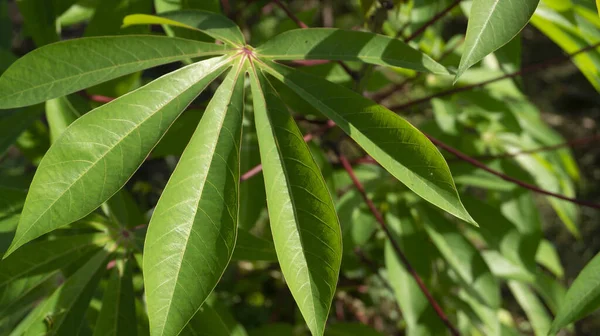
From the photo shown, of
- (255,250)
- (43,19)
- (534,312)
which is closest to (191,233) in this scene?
(255,250)

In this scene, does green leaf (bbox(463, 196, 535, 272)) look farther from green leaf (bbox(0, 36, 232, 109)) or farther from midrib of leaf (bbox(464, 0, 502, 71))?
green leaf (bbox(0, 36, 232, 109))

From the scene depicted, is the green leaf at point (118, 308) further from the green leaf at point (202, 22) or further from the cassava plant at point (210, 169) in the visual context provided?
the green leaf at point (202, 22)

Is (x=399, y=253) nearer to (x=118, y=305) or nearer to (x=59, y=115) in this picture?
(x=118, y=305)

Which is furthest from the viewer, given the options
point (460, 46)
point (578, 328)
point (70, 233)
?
point (578, 328)

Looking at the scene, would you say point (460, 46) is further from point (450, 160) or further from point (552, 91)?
point (552, 91)

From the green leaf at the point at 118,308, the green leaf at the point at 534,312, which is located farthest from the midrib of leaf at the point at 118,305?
the green leaf at the point at 534,312

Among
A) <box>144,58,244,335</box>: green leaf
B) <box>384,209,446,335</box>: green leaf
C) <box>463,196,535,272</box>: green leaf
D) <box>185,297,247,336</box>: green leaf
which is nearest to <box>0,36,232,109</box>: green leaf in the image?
<box>144,58,244,335</box>: green leaf

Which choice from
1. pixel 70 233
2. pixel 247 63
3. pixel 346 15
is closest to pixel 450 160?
pixel 247 63

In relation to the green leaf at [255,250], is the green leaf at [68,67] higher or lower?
higher
